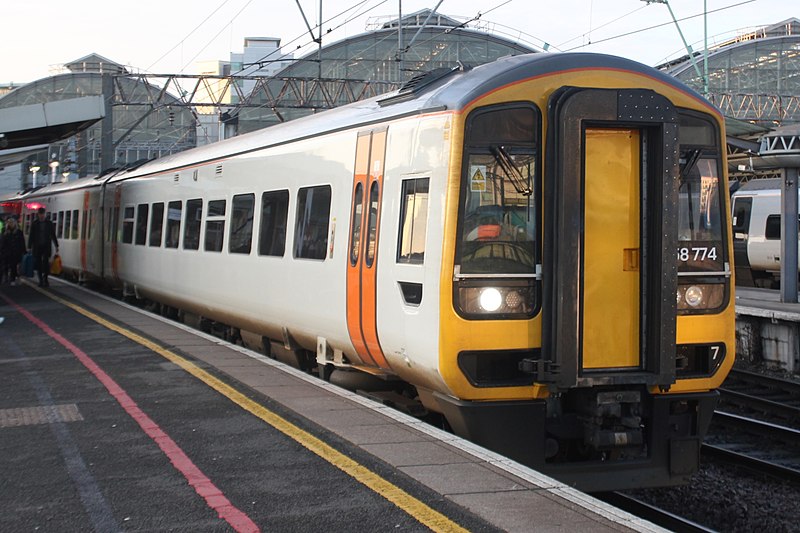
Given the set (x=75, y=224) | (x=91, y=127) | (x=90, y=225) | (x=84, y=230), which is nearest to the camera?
(x=90, y=225)

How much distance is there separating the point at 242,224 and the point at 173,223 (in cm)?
399

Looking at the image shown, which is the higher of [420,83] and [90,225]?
[420,83]

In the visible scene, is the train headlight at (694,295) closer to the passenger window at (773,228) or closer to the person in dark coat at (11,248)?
the person in dark coat at (11,248)

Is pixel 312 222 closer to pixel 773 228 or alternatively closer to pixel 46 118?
pixel 46 118

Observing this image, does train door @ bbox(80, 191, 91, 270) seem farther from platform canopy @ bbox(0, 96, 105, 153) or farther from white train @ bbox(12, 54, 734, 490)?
white train @ bbox(12, 54, 734, 490)

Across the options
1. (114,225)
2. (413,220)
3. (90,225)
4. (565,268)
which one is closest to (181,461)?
(413,220)

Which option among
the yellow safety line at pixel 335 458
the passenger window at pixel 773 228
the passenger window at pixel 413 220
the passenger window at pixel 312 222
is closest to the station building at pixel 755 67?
the passenger window at pixel 773 228

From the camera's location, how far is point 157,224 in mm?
16875

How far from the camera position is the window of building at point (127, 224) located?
63.3 ft

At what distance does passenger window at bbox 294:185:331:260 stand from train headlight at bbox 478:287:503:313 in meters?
2.72

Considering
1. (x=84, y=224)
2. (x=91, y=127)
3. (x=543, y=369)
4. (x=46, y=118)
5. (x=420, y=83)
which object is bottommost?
(x=543, y=369)

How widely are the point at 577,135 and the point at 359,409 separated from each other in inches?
110

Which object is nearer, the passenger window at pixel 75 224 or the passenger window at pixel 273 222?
the passenger window at pixel 273 222

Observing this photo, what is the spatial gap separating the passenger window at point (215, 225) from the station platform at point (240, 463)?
2861 mm
